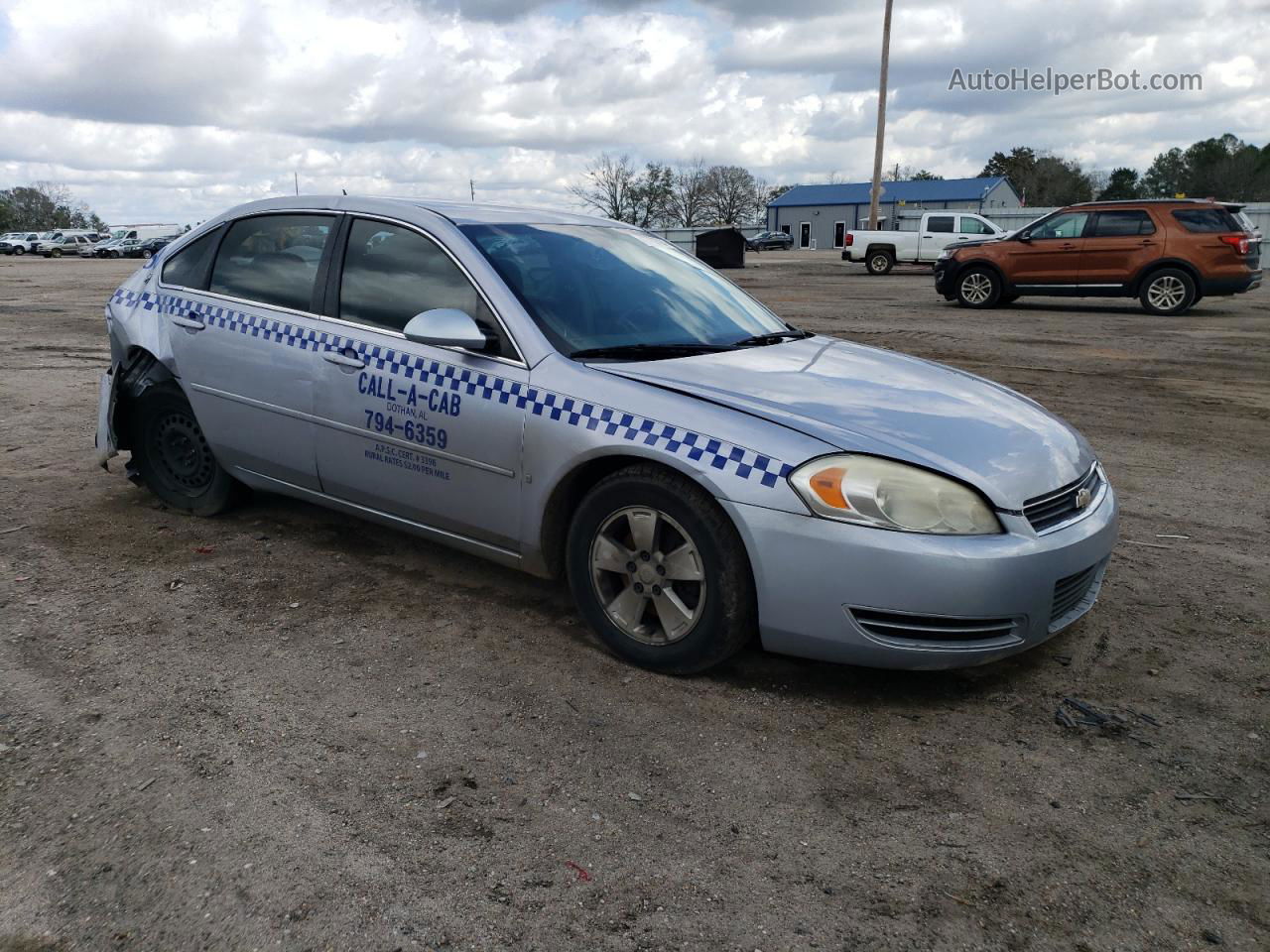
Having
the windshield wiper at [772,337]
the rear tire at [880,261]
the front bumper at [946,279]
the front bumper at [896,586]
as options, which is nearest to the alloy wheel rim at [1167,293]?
the front bumper at [946,279]

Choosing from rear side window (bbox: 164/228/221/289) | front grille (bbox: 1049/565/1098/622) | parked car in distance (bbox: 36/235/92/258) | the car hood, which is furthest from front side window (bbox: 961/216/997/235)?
parked car in distance (bbox: 36/235/92/258)

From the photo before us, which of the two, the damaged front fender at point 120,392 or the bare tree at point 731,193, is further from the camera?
the bare tree at point 731,193

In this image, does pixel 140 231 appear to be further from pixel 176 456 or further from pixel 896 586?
pixel 896 586

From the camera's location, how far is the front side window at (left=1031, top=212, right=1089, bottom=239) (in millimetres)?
16000

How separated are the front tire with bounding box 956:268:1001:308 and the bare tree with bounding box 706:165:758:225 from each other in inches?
2962

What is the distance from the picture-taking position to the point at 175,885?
2.32 meters

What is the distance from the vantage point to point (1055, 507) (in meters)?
3.27

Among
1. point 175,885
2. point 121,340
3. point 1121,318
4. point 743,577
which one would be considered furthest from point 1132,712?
point 1121,318

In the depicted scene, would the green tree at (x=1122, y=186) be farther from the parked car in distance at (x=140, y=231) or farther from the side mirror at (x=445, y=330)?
the side mirror at (x=445, y=330)

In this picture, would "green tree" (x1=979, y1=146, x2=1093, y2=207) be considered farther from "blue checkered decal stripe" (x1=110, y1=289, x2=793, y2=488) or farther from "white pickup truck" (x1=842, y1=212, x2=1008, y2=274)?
"blue checkered decal stripe" (x1=110, y1=289, x2=793, y2=488)

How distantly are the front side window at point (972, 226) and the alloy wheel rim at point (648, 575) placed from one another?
27.6 metres

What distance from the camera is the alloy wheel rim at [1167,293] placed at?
15.6 metres

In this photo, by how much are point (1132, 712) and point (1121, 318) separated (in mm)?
13677

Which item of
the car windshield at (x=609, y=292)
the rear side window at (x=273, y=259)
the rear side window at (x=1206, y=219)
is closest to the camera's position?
the car windshield at (x=609, y=292)
